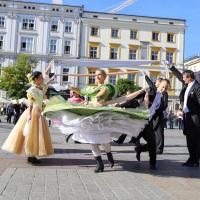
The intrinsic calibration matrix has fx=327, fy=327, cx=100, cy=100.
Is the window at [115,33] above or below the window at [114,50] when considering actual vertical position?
above

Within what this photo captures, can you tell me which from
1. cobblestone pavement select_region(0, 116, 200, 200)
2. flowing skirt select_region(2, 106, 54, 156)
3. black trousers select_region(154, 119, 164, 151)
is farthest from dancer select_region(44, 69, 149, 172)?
black trousers select_region(154, 119, 164, 151)

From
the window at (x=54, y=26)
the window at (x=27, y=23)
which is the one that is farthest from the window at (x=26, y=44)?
the window at (x=54, y=26)

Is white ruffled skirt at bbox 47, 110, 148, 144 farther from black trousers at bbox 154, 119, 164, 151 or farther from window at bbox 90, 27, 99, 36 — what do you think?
window at bbox 90, 27, 99, 36

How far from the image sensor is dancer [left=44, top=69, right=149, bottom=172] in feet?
18.4

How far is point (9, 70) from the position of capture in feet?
140

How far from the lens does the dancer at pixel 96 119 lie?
18.4 ft

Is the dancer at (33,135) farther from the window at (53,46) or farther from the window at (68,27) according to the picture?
the window at (68,27)

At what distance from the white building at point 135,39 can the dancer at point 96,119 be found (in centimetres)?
4596

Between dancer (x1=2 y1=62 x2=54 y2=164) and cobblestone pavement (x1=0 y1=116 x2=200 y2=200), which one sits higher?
dancer (x1=2 y1=62 x2=54 y2=164)

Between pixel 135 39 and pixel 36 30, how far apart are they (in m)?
16.1

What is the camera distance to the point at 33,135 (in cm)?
633

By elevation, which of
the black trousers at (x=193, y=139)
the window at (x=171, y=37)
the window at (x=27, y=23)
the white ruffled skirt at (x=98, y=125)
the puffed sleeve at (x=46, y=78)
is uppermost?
the window at (x=27, y=23)

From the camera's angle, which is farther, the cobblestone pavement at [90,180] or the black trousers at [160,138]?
the black trousers at [160,138]

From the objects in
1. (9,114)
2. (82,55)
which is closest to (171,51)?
(82,55)
